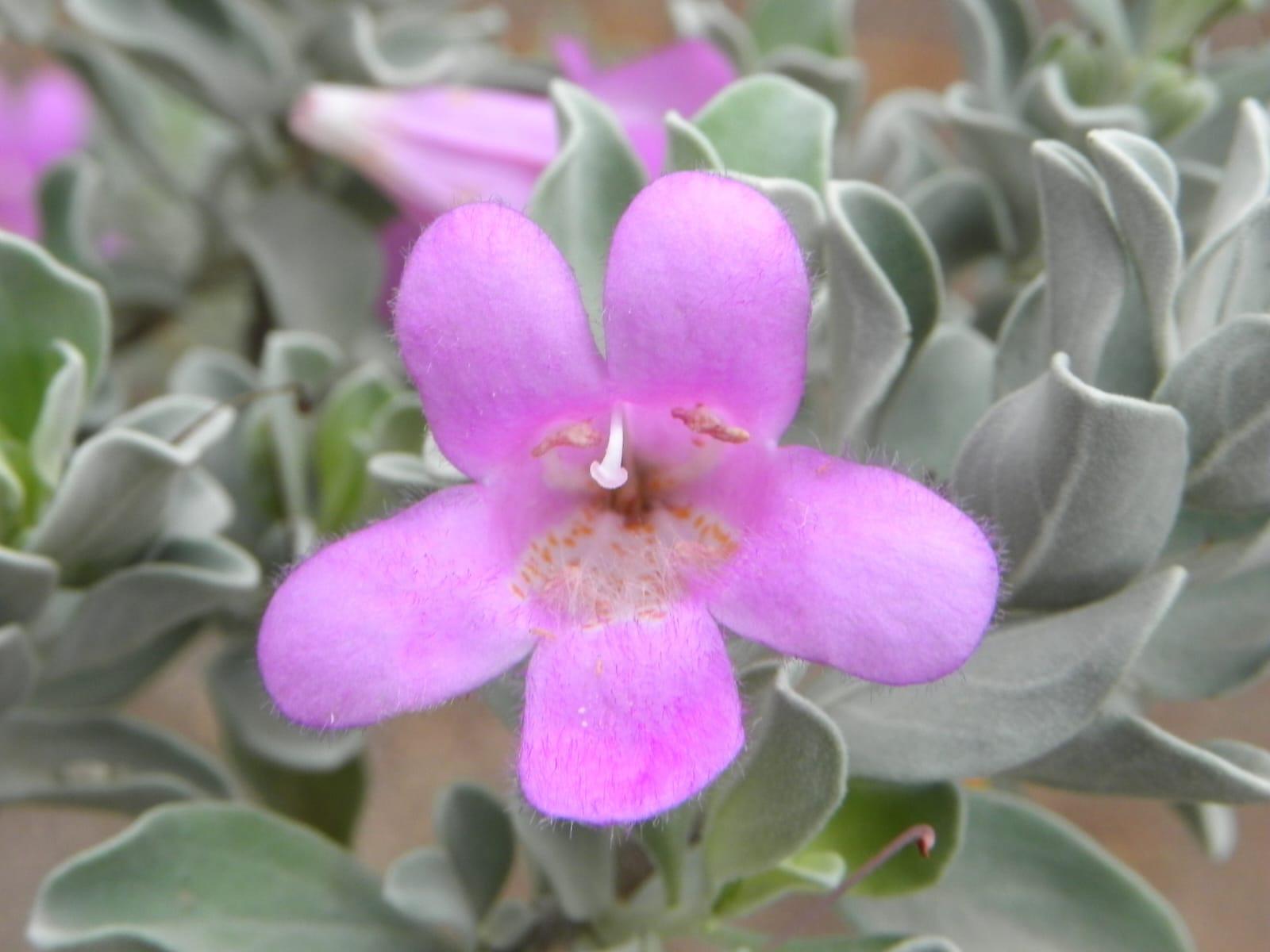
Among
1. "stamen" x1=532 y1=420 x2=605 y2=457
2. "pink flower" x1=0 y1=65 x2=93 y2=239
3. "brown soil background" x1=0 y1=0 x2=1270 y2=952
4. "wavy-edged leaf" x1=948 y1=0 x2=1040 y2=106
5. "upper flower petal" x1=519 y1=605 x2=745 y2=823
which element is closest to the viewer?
"upper flower petal" x1=519 y1=605 x2=745 y2=823

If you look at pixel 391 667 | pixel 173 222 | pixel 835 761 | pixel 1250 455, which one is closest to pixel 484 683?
pixel 391 667

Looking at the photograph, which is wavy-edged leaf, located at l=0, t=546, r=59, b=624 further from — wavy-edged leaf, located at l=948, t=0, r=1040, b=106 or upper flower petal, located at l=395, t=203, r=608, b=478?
wavy-edged leaf, located at l=948, t=0, r=1040, b=106

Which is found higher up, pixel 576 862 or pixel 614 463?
pixel 614 463

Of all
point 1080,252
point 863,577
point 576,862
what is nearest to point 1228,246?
point 1080,252

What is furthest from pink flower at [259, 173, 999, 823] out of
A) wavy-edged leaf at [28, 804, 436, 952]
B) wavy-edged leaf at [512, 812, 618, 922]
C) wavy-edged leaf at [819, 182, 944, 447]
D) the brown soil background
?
the brown soil background

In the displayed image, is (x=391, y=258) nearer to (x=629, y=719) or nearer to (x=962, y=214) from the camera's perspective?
(x=962, y=214)

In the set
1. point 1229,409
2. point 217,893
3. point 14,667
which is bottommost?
point 217,893

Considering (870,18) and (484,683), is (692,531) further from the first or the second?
(870,18)
